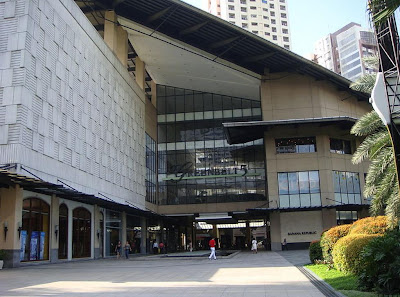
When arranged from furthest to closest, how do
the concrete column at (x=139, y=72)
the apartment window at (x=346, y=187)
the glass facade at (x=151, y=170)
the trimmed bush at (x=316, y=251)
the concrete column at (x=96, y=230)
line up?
the glass facade at (x=151, y=170)
the concrete column at (x=139, y=72)
the apartment window at (x=346, y=187)
the concrete column at (x=96, y=230)
the trimmed bush at (x=316, y=251)

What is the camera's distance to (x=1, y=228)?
2183 cm

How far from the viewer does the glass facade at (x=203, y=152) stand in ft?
156

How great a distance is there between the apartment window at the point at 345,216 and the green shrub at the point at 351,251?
1150 inches

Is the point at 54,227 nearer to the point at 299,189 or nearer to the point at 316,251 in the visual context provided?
the point at 316,251

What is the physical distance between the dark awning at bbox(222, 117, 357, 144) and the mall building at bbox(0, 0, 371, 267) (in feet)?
0.61

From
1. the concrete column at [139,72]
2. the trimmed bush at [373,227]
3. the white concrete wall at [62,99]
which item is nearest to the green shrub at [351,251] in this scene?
the trimmed bush at [373,227]

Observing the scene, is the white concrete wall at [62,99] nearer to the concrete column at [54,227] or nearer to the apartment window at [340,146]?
the concrete column at [54,227]

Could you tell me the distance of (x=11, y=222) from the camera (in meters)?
21.9

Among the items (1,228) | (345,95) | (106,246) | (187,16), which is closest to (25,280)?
(1,228)

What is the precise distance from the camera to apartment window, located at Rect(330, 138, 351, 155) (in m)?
43.1

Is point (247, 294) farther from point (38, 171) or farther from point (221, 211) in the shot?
point (221, 211)

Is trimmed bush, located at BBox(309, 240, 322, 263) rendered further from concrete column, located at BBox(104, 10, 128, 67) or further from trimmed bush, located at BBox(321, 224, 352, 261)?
concrete column, located at BBox(104, 10, 128, 67)

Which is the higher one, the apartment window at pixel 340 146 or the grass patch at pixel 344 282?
the apartment window at pixel 340 146

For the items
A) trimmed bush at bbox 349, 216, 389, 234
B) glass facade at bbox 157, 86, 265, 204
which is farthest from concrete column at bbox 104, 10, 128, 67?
trimmed bush at bbox 349, 216, 389, 234
